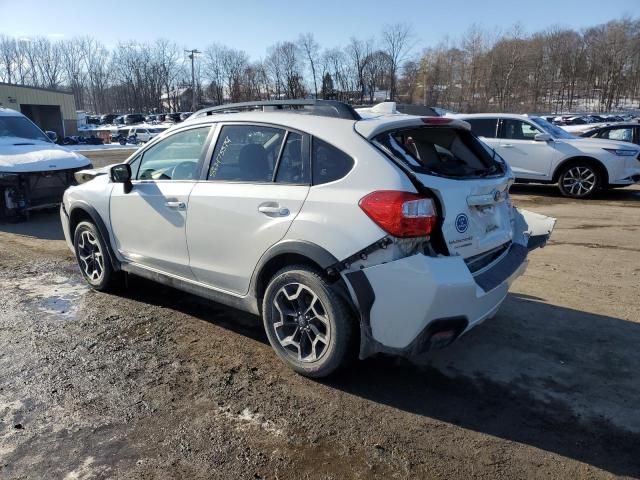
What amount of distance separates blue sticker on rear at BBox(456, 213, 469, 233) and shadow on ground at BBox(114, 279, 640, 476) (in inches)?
42.2

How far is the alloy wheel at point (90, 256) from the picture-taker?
5.21m

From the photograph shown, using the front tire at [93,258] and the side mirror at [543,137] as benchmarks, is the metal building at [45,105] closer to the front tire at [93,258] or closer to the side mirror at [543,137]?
the side mirror at [543,137]

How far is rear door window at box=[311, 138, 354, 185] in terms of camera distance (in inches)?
128

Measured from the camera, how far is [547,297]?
16.6ft

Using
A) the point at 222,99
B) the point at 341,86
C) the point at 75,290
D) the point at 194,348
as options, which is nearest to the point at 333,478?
the point at 194,348

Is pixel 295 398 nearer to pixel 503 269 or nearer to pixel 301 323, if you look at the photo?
pixel 301 323

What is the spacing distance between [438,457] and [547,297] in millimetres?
2887

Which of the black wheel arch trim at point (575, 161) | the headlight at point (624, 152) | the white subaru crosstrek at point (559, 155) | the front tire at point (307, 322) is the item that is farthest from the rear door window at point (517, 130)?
the front tire at point (307, 322)

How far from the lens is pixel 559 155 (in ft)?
36.9

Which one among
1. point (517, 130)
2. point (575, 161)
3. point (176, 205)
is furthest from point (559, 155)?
point (176, 205)

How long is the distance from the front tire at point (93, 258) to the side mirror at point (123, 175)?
2.30ft

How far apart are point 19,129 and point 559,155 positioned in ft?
37.7

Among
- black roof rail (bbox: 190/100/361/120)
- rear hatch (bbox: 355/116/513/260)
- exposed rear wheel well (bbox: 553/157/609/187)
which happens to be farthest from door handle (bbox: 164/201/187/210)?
exposed rear wheel well (bbox: 553/157/609/187)

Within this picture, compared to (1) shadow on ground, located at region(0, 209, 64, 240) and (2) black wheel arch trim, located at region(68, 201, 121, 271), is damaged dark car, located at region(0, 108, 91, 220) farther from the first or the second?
(2) black wheel arch trim, located at region(68, 201, 121, 271)
